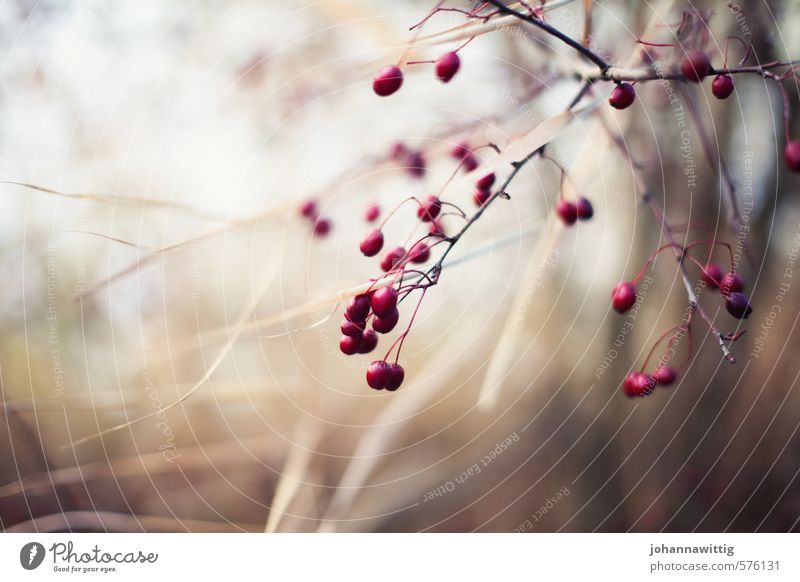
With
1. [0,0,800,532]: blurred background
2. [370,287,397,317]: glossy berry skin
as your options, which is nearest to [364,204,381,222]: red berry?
[0,0,800,532]: blurred background

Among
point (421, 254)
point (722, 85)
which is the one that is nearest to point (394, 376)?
point (421, 254)

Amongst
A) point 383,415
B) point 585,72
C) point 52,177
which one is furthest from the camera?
point 383,415

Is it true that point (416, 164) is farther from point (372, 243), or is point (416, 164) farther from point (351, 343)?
point (351, 343)

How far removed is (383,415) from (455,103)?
596 mm

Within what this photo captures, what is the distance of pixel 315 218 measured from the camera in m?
0.96

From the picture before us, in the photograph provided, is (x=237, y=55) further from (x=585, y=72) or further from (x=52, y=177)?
(x=585, y=72)

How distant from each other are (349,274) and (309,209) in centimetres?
13

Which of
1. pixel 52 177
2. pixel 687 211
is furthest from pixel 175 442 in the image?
pixel 687 211

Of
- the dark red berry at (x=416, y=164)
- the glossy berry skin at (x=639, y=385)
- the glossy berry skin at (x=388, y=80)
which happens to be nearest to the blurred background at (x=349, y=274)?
the dark red berry at (x=416, y=164)

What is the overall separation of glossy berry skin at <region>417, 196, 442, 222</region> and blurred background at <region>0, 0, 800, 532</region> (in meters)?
0.06

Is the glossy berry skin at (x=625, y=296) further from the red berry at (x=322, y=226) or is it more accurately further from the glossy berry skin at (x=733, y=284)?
the red berry at (x=322, y=226)

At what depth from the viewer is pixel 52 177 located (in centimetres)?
92
